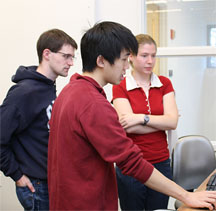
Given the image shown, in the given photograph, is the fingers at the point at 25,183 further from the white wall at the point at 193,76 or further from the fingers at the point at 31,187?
the white wall at the point at 193,76

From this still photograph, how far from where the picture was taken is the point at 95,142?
1079 mm

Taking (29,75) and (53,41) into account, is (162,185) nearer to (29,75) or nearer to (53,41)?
(29,75)

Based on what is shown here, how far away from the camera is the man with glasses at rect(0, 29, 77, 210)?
1.57 meters

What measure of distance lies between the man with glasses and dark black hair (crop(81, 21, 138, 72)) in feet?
1.74

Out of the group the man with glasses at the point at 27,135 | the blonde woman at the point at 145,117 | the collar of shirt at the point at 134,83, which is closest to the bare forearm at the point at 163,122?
the blonde woman at the point at 145,117

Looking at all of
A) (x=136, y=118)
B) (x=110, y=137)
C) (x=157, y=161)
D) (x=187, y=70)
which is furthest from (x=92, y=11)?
(x=110, y=137)

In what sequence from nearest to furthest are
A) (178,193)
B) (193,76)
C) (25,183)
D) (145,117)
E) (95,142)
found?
(95,142)
(178,193)
(25,183)
(145,117)
(193,76)

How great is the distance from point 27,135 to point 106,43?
0.76 metres

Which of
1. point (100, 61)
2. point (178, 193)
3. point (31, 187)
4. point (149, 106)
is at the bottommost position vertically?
point (31, 187)

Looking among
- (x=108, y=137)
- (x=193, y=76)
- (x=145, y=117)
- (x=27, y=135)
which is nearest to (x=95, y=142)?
(x=108, y=137)

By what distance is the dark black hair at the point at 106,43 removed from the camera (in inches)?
45.8

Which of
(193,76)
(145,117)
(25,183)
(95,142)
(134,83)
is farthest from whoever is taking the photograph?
(193,76)

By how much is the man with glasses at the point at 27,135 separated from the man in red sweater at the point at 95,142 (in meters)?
0.42

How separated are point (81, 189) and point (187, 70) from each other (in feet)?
6.83
